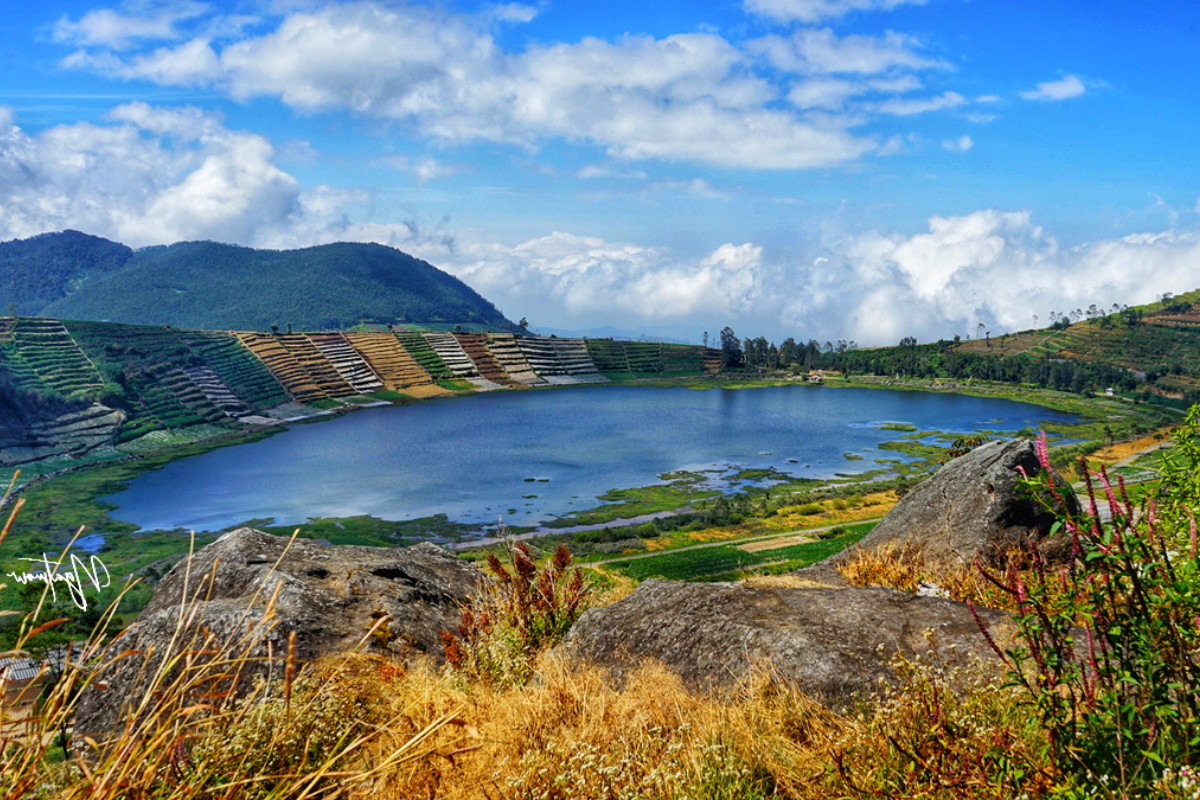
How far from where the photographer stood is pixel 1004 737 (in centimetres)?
428

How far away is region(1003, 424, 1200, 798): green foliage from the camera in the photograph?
10.6 ft

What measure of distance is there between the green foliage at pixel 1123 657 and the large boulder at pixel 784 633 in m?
1.92

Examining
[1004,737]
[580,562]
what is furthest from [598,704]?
[580,562]

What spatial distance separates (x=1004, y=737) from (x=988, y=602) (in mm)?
→ 5032

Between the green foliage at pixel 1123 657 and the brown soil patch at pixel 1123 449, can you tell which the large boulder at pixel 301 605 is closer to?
the green foliage at pixel 1123 657

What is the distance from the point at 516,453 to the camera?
343ft

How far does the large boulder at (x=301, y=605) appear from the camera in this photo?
7.82m

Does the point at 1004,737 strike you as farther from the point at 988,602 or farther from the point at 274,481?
the point at 274,481

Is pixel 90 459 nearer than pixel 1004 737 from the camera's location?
No

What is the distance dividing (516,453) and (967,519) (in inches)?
3663

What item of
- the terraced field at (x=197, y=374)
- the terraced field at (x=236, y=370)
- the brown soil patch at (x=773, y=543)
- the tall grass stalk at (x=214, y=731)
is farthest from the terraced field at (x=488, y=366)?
the tall grass stalk at (x=214, y=731)

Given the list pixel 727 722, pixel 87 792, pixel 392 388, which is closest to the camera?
pixel 87 792

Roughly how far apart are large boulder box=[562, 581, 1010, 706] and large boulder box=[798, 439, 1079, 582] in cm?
528

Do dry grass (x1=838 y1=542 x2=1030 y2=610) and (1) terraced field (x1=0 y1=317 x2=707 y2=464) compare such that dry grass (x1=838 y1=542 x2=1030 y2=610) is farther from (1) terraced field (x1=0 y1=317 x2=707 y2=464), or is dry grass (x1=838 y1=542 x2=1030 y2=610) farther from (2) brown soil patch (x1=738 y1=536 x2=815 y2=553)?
(1) terraced field (x1=0 y1=317 x2=707 y2=464)
